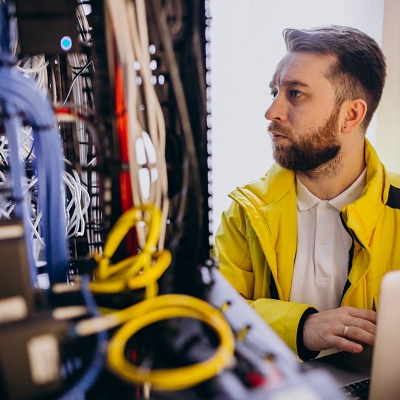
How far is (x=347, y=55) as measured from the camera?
46.8 inches

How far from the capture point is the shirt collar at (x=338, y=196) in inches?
45.6

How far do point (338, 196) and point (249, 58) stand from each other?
74 cm

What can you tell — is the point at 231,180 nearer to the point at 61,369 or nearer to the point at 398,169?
the point at 398,169

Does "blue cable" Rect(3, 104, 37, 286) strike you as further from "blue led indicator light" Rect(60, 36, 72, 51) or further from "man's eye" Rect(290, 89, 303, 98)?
"man's eye" Rect(290, 89, 303, 98)

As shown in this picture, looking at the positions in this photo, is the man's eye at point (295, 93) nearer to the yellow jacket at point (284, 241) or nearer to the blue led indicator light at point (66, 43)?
the yellow jacket at point (284, 241)

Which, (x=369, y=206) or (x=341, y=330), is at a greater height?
(x=369, y=206)

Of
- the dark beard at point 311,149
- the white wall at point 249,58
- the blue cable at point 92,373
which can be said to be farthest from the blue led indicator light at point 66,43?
the white wall at point 249,58

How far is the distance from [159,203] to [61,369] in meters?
0.22

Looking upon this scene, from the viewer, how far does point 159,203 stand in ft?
1.56

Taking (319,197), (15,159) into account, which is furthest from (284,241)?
(15,159)

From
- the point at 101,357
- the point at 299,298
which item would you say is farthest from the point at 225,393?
the point at 299,298

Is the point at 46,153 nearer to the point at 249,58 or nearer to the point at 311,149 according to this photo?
the point at 311,149

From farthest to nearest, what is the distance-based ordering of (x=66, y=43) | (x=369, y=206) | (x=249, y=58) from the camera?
(x=249, y=58)
(x=369, y=206)
(x=66, y=43)

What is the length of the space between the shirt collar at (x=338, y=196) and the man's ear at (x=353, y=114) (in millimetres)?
155
